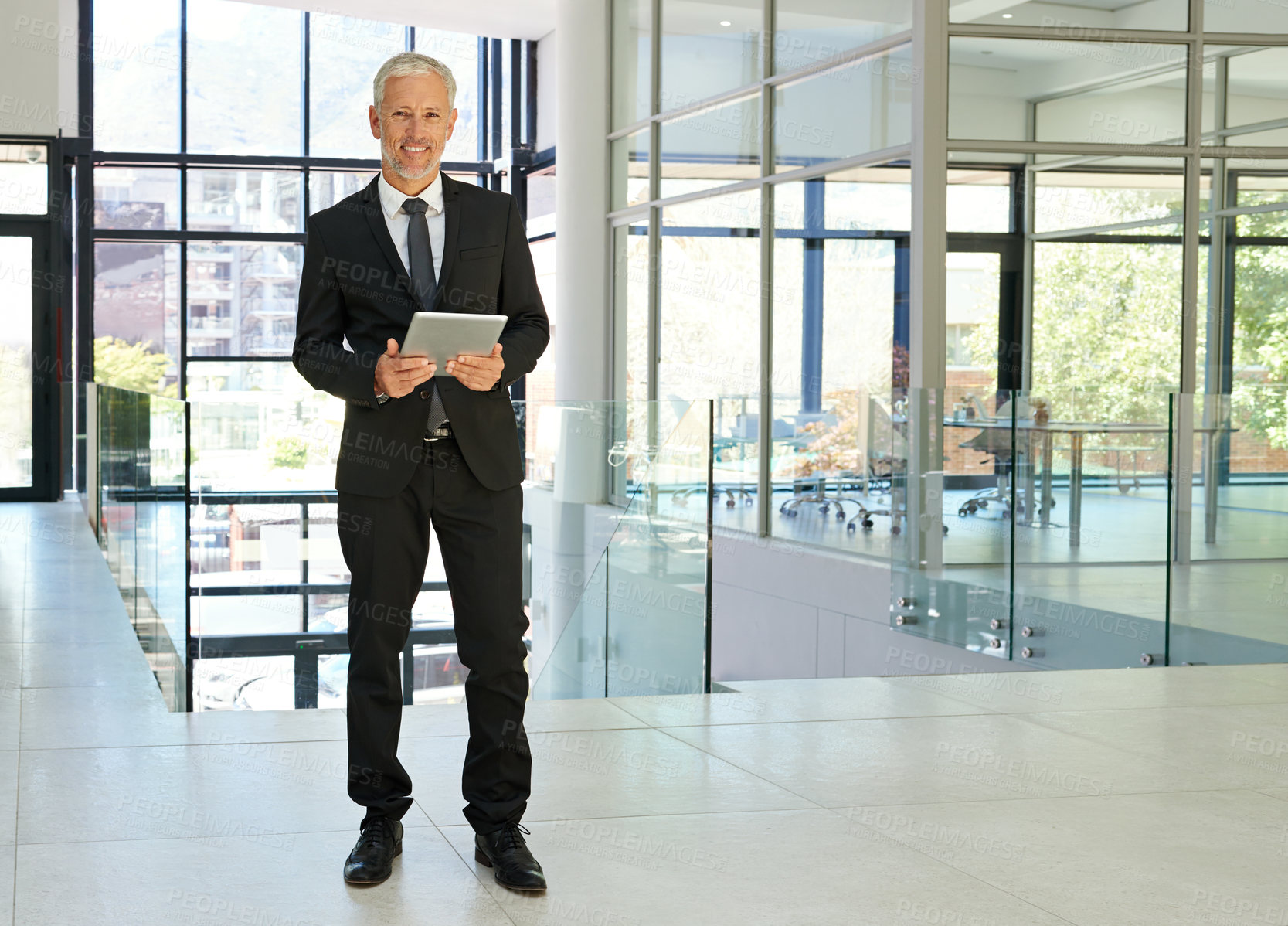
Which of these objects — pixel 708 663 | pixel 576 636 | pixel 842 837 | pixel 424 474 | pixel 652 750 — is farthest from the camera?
pixel 576 636

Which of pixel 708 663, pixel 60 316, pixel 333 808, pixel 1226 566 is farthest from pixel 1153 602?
pixel 60 316

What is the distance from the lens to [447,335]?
2.44 meters

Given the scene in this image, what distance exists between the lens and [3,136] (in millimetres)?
12180

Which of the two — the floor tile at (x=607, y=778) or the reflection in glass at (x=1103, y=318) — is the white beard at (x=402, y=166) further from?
the reflection in glass at (x=1103, y=318)

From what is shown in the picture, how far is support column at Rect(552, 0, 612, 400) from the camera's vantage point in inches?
470

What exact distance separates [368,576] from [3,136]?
11.2 m

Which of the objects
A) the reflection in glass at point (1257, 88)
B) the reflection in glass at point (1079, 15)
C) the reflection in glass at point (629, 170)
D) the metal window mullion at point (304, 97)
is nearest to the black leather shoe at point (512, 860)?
the reflection in glass at point (1079, 15)

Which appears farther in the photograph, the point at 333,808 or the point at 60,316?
the point at 60,316

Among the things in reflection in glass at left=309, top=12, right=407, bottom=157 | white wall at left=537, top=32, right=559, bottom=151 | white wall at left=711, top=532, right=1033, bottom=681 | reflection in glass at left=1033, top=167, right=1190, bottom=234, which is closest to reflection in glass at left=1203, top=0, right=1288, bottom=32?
reflection in glass at left=1033, top=167, right=1190, bottom=234

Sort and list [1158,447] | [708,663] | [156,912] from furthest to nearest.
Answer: [1158,447] → [708,663] → [156,912]

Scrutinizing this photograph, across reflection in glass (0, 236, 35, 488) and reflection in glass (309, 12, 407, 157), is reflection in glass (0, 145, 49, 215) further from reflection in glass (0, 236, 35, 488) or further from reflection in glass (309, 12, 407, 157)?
reflection in glass (309, 12, 407, 157)

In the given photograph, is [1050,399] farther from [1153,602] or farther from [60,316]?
[60,316]

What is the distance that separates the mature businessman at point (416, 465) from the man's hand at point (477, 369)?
0.06m

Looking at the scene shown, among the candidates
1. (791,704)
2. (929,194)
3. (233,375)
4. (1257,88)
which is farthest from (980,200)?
(233,375)
